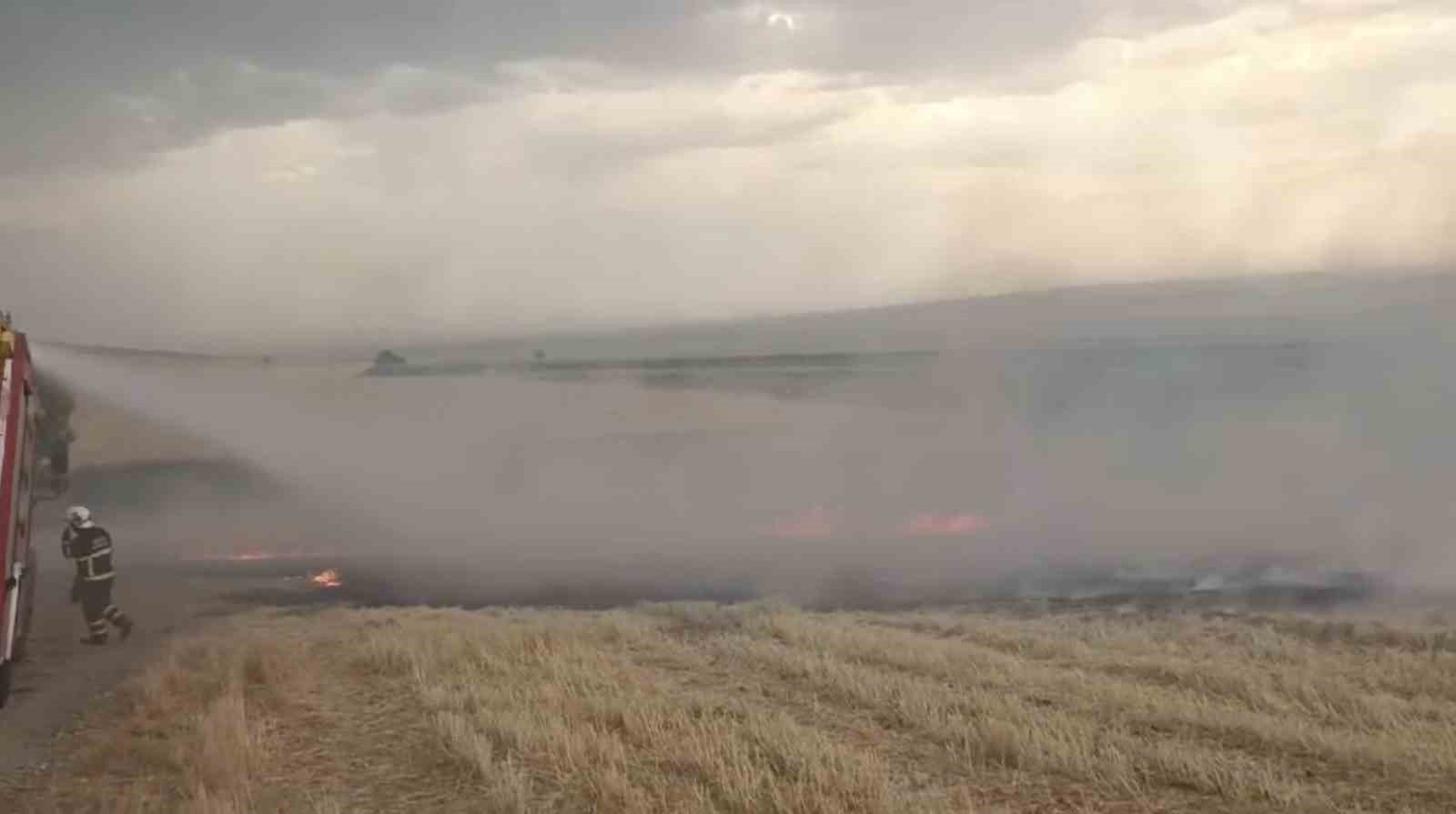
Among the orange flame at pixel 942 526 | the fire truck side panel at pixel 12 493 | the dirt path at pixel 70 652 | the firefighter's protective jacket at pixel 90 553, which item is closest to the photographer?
the dirt path at pixel 70 652

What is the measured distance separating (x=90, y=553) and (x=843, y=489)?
16.3 meters

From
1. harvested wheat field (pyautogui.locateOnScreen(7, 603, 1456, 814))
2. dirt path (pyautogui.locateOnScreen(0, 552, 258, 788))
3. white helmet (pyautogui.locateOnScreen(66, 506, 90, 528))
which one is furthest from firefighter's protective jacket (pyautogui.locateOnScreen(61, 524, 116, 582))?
harvested wheat field (pyautogui.locateOnScreen(7, 603, 1456, 814))

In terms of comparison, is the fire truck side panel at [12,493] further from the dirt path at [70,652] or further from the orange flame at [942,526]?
the orange flame at [942,526]

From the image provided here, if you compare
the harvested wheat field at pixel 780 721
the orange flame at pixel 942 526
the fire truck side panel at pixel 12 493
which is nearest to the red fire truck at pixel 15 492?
the fire truck side panel at pixel 12 493

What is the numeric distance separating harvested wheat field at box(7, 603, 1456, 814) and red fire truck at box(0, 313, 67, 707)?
142 centimetres

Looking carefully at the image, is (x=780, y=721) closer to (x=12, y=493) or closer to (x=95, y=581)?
(x=12, y=493)

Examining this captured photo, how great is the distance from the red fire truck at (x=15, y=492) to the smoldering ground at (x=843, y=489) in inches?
172

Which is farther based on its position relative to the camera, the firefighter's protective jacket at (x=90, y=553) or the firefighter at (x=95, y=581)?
the firefighter's protective jacket at (x=90, y=553)

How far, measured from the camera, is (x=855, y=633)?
14.1m

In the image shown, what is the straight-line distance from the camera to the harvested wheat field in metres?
8.59

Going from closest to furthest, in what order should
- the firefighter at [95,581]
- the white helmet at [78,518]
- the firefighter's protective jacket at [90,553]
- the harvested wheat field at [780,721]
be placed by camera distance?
the harvested wheat field at [780,721] < the firefighter at [95,581] < the firefighter's protective jacket at [90,553] < the white helmet at [78,518]

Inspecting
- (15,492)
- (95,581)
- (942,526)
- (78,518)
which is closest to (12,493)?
(15,492)

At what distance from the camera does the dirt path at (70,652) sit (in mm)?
11000

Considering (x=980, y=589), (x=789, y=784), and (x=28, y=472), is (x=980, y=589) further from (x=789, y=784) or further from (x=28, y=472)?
(x=28, y=472)
